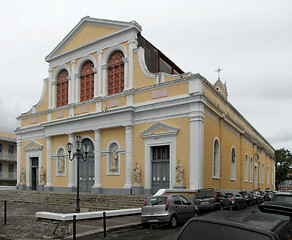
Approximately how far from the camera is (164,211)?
1311cm

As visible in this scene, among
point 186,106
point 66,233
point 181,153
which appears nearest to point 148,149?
point 181,153

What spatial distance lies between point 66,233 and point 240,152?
25.6m

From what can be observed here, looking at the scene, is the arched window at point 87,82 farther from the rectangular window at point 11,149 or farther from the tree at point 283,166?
the tree at point 283,166

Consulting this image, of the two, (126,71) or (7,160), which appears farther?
(7,160)

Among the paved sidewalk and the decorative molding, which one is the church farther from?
the paved sidewalk

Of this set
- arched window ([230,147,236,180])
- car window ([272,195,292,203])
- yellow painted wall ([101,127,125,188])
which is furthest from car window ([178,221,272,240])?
arched window ([230,147,236,180])

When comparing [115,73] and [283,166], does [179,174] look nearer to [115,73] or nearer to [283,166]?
[115,73]

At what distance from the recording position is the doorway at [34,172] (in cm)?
3372

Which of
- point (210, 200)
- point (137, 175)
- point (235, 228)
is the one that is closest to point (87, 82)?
point (137, 175)

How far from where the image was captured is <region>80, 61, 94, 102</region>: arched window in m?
29.4

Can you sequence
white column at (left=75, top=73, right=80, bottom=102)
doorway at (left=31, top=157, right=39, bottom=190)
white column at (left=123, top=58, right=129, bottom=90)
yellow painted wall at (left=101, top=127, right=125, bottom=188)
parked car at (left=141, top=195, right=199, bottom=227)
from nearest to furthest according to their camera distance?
parked car at (left=141, top=195, right=199, bottom=227) → yellow painted wall at (left=101, top=127, right=125, bottom=188) → white column at (left=123, top=58, right=129, bottom=90) → white column at (left=75, top=73, right=80, bottom=102) → doorway at (left=31, top=157, right=39, bottom=190)

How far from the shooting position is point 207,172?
910 inches

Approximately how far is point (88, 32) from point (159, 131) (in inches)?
471

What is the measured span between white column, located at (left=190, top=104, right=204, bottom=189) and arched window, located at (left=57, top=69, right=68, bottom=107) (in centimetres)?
1434
